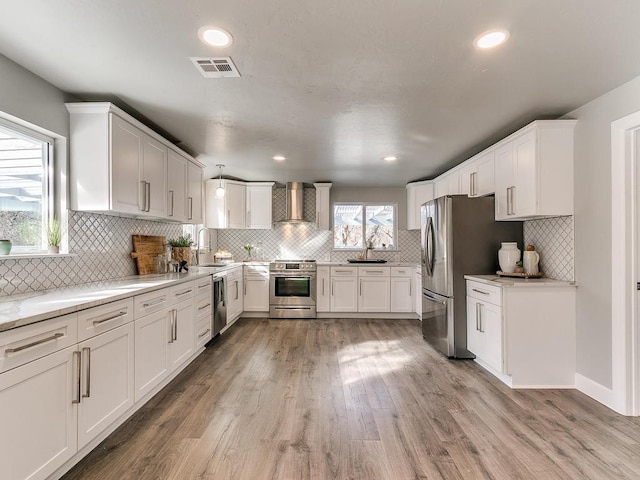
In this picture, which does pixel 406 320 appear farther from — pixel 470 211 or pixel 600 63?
pixel 600 63

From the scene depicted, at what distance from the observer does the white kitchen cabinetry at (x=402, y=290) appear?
5367mm

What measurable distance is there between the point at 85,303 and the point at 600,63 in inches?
133

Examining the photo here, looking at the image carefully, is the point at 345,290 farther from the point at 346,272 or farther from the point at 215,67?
the point at 215,67

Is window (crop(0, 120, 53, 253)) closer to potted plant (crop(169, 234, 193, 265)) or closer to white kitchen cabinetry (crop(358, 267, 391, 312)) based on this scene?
potted plant (crop(169, 234, 193, 265))

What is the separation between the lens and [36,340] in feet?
4.86

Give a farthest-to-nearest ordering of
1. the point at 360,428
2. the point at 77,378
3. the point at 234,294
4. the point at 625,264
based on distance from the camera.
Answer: the point at 234,294
the point at 625,264
the point at 360,428
the point at 77,378

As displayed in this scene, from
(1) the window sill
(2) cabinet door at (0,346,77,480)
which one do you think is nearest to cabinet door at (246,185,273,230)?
(1) the window sill

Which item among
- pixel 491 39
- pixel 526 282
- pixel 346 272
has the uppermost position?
pixel 491 39

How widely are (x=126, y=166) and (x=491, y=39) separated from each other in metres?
2.74

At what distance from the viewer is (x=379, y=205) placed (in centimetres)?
624

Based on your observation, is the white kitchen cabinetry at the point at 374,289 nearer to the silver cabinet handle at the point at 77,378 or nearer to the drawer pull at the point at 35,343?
the silver cabinet handle at the point at 77,378

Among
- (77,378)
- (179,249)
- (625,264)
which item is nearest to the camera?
(77,378)

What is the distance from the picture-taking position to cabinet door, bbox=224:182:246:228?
554 cm

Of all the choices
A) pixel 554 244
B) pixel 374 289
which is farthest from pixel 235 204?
pixel 554 244
